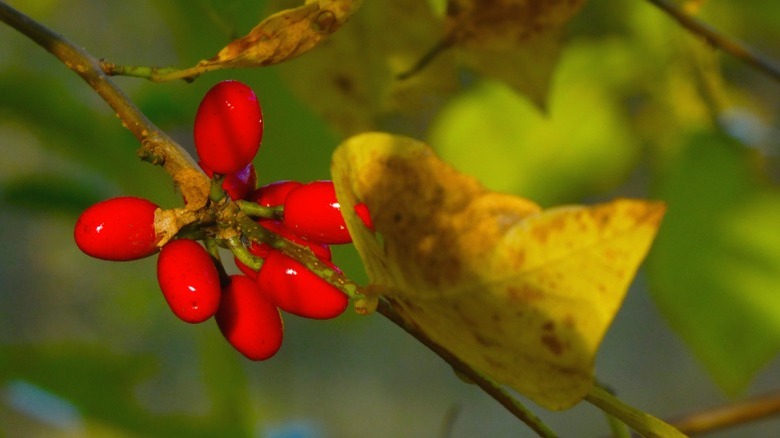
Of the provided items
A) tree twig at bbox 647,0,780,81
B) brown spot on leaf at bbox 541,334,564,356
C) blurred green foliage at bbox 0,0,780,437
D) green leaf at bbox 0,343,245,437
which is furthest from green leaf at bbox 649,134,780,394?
brown spot on leaf at bbox 541,334,564,356

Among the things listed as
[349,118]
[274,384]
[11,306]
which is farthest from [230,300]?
[11,306]

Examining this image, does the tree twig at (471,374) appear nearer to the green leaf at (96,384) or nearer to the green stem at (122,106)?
the green stem at (122,106)

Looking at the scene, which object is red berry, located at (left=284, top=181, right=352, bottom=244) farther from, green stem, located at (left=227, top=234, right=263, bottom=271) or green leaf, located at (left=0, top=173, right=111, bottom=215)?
green leaf, located at (left=0, top=173, right=111, bottom=215)

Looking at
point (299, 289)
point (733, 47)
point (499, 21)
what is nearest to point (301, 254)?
point (299, 289)

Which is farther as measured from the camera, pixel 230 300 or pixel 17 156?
pixel 17 156

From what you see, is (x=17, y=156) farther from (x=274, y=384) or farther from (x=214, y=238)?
(x=214, y=238)
